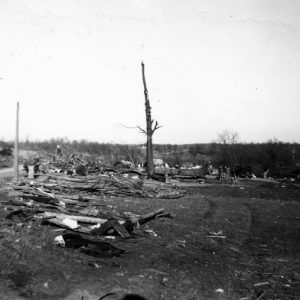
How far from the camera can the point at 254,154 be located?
52.2m

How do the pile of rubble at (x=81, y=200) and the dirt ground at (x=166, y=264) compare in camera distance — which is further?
the pile of rubble at (x=81, y=200)

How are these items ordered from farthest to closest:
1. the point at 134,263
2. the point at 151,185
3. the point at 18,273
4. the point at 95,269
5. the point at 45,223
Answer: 1. the point at 151,185
2. the point at 45,223
3. the point at 134,263
4. the point at 95,269
5. the point at 18,273

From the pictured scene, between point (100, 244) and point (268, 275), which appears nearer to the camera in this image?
point (268, 275)

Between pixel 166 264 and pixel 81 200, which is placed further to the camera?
pixel 81 200

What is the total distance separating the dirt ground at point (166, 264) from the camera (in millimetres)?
5387

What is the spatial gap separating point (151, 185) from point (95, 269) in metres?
12.8

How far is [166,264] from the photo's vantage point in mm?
6750

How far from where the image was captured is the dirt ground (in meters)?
5.39

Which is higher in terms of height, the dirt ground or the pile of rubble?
the pile of rubble

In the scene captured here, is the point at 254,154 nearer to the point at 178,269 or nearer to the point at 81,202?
the point at 81,202

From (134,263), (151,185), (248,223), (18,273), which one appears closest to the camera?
(18,273)

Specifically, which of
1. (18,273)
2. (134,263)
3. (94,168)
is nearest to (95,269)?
(134,263)

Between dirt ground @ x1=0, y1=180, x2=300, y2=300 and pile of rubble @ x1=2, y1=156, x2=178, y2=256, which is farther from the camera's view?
pile of rubble @ x1=2, y1=156, x2=178, y2=256

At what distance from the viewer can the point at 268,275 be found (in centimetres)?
641
